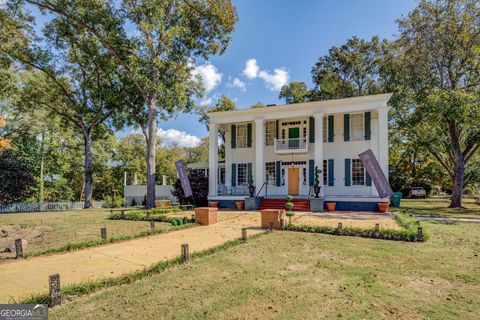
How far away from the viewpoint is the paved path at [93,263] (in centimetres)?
475

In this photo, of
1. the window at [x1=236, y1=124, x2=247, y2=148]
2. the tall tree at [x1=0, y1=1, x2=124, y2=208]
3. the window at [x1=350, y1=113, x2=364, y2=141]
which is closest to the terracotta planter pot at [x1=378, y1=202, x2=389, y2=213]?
the window at [x1=350, y1=113, x2=364, y2=141]

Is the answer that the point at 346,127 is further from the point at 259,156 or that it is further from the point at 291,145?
the point at 259,156

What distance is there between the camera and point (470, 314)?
3701mm

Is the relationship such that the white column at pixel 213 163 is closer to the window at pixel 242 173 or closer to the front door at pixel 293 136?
the window at pixel 242 173

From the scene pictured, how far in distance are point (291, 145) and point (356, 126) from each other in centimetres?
431

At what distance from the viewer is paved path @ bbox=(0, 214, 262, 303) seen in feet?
15.6

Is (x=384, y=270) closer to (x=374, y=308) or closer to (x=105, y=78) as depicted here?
(x=374, y=308)

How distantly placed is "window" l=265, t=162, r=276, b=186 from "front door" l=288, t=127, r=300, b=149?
1.90m

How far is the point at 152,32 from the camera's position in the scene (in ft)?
58.5

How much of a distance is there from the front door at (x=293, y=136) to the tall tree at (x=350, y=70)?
11052mm

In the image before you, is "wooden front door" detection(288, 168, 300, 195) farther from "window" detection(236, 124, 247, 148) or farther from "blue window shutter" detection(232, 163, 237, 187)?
"window" detection(236, 124, 247, 148)

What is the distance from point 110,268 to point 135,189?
22.6 metres

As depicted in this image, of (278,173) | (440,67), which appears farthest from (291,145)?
(440,67)

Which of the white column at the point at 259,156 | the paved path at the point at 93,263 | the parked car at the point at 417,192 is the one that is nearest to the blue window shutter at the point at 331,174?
the white column at the point at 259,156
